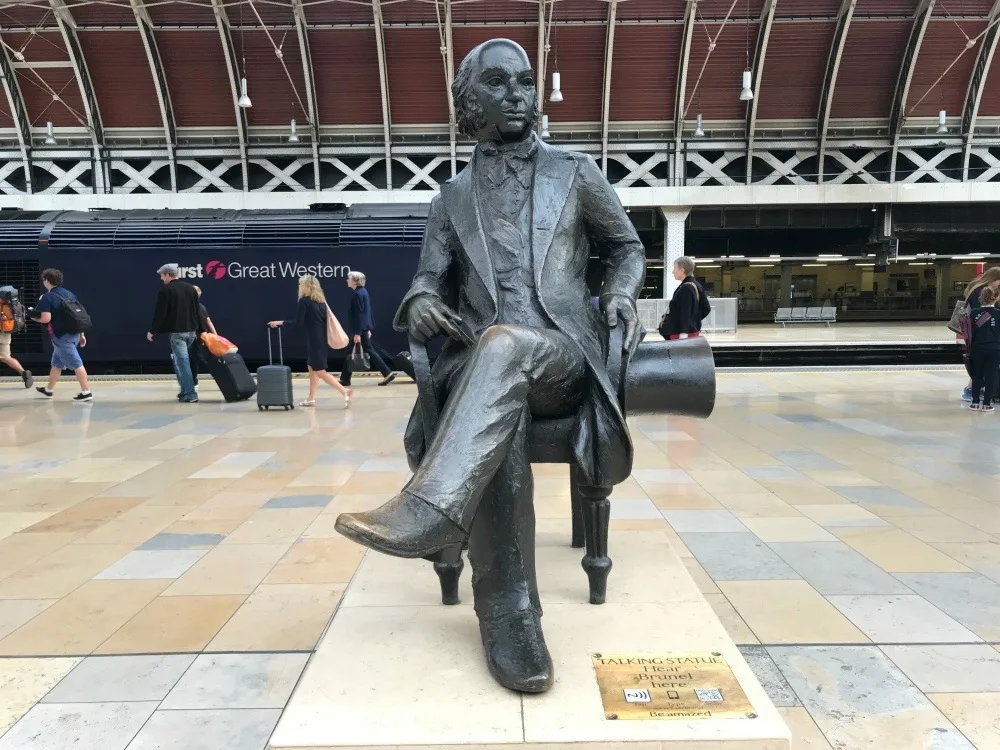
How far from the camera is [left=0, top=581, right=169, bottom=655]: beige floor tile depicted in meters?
2.75

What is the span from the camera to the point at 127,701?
2.35 m

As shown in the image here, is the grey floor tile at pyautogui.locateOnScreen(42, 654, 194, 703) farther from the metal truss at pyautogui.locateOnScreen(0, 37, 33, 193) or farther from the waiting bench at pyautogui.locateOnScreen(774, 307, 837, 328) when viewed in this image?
the waiting bench at pyautogui.locateOnScreen(774, 307, 837, 328)

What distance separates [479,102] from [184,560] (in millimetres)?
2718

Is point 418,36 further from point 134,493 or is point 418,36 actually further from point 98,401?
point 134,493

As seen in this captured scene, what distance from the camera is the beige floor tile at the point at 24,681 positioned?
7.52ft

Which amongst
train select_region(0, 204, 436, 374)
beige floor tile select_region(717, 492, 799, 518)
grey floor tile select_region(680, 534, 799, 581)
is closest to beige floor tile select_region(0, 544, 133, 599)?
grey floor tile select_region(680, 534, 799, 581)

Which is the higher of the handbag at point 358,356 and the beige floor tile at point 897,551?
the handbag at point 358,356

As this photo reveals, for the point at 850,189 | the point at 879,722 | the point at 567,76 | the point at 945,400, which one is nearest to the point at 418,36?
the point at 567,76

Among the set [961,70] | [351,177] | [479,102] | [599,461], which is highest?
[961,70]

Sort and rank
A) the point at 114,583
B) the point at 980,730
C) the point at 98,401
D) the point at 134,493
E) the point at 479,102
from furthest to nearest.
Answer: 1. the point at 98,401
2. the point at 134,493
3. the point at 114,583
4. the point at 479,102
5. the point at 980,730

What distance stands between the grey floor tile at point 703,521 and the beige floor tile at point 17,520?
12.6ft

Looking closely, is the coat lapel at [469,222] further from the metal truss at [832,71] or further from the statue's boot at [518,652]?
the metal truss at [832,71]

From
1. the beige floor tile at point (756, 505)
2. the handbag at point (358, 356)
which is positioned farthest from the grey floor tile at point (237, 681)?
the handbag at point (358, 356)

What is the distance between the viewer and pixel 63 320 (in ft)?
29.2
